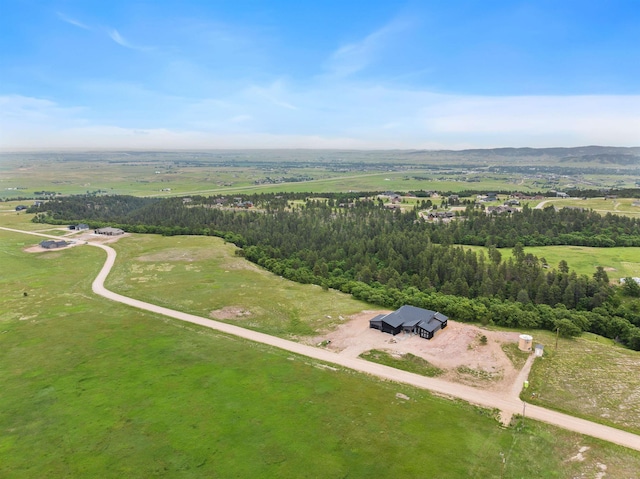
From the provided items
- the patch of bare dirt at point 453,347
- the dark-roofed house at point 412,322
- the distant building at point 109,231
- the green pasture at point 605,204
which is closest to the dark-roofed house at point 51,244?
the distant building at point 109,231

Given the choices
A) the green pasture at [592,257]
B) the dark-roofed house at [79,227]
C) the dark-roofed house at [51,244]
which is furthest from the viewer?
the dark-roofed house at [79,227]

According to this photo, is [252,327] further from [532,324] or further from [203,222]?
[203,222]

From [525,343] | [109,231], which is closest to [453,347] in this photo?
[525,343]

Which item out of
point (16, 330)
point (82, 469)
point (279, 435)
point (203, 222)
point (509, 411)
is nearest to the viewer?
point (82, 469)

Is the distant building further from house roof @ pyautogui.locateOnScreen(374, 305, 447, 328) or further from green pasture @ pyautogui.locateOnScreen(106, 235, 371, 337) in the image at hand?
house roof @ pyautogui.locateOnScreen(374, 305, 447, 328)

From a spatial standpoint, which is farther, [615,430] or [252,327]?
[252,327]

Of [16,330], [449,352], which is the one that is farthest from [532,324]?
[16,330]

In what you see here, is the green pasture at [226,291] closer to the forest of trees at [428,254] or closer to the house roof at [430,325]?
the forest of trees at [428,254]
